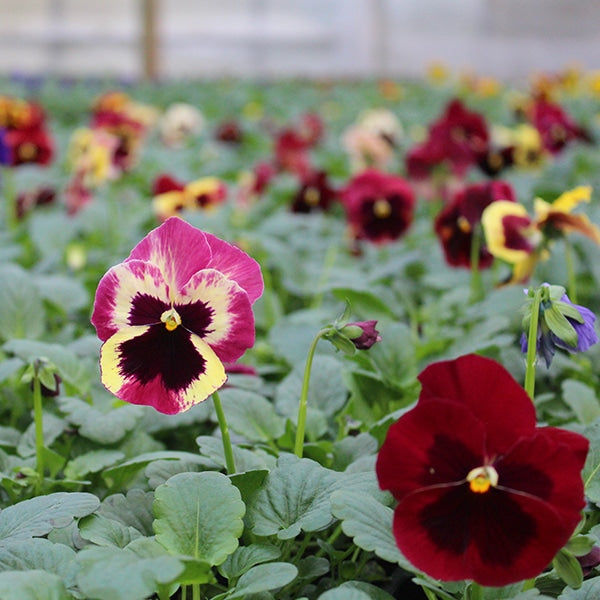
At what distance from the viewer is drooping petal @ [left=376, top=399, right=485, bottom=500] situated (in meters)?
0.70

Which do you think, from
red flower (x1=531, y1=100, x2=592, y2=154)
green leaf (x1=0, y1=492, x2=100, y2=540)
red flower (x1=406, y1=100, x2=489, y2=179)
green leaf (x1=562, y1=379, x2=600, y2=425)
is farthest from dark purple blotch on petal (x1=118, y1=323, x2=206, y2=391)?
red flower (x1=531, y1=100, x2=592, y2=154)

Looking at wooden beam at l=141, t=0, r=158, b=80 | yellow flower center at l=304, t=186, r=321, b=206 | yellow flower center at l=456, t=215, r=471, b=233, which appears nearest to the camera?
yellow flower center at l=456, t=215, r=471, b=233

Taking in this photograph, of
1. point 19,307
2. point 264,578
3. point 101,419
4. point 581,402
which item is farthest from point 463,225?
point 264,578

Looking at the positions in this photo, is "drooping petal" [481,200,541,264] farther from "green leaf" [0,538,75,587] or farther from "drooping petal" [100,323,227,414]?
"green leaf" [0,538,75,587]

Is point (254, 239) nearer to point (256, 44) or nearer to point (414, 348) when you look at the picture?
point (414, 348)

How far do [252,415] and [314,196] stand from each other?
1.47m

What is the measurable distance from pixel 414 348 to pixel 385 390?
0.12 meters

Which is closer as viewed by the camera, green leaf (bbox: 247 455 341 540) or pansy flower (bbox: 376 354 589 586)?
pansy flower (bbox: 376 354 589 586)

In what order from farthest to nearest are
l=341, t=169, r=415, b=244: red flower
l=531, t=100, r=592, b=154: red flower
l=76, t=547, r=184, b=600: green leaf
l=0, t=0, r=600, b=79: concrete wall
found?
l=0, t=0, r=600, b=79: concrete wall
l=531, t=100, r=592, b=154: red flower
l=341, t=169, r=415, b=244: red flower
l=76, t=547, r=184, b=600: green leaf

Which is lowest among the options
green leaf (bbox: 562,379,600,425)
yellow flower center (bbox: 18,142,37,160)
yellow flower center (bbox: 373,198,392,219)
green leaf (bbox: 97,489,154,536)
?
yellow flower center (bbox: 18,142,37,160)

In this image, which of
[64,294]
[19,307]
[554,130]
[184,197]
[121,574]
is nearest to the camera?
[121,574]

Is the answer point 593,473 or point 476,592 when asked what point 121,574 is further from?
point 593,473

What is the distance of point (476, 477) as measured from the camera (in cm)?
71

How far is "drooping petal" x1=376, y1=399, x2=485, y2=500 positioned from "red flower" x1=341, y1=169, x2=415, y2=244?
4.46 ft
